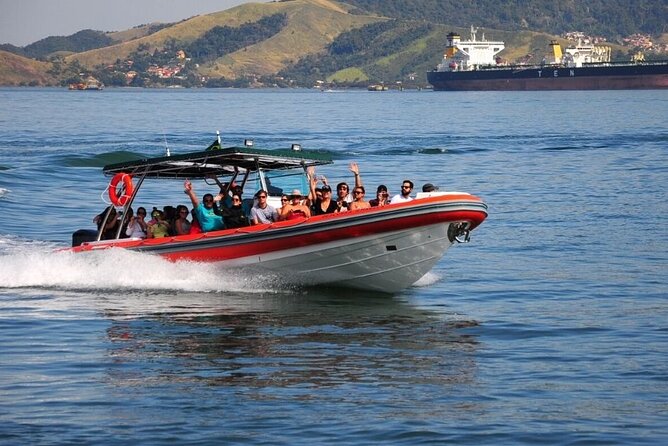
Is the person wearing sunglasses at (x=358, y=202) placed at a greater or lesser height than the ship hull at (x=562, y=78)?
greater

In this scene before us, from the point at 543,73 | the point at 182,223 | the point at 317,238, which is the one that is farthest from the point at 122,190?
the point at 543,73

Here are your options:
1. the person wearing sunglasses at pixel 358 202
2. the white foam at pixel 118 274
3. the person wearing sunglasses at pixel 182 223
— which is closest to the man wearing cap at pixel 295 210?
the person wearing sunglasses at pixel 358 202

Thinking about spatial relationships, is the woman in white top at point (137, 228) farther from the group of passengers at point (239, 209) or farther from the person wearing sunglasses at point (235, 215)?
the person wearing sunglasses at point (235, 215)

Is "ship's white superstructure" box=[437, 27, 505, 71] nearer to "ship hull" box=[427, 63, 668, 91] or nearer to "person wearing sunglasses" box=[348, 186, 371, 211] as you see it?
"ship hull" box=[427, 63, 668, 91]

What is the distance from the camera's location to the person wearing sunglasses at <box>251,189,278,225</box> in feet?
59.7

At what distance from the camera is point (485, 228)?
1082 inches

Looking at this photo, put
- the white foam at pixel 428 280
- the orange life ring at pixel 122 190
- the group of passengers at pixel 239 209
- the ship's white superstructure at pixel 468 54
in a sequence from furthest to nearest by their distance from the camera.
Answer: the ship's white superstructure at pixel 468 54 → the white foam at pixel 428 280 → the orange life ring at pixel 122 190 → the group of passengers at pixel 239 209

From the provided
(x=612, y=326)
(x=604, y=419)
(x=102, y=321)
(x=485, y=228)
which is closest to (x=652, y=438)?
Answer: (x=604, y=419)

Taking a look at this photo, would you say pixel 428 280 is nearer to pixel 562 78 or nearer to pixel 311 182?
pixel 311 182

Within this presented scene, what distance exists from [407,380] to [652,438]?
9.61 ft

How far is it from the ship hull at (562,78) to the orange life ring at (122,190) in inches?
5310

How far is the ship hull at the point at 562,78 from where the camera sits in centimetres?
15100

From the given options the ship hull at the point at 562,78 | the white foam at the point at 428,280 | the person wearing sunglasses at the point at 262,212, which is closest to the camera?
the person wearing sunglasses at the point at 262,212

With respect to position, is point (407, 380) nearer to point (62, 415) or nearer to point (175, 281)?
point (62, 415)
